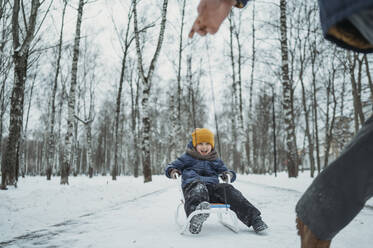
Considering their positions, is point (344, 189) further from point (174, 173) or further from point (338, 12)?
point (174, 173)

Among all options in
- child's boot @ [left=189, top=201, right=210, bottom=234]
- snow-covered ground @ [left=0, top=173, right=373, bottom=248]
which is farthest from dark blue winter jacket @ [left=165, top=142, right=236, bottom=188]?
child's boot @ [left=189, top=201, right=210, bottom=234]

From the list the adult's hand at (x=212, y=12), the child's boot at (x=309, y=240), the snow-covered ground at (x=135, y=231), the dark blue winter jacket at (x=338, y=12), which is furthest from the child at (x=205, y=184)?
the dark blue winter jacket at (x=338, y=12)

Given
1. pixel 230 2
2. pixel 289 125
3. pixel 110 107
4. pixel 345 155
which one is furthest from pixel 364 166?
pixel 110 107

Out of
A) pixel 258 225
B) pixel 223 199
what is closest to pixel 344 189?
pixel 258 225

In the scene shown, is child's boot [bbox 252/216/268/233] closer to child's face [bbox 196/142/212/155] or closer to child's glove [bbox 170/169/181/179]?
child's glove [bbox 170/169/181/179]

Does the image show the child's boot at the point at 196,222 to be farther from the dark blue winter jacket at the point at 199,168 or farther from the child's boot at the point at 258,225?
the dark blue winter jacket at the point at 199,168

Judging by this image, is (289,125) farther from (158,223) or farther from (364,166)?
(364,166)

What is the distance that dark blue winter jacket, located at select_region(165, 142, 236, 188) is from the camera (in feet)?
10.6

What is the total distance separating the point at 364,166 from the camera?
91cm

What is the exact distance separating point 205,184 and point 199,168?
0.31 meters

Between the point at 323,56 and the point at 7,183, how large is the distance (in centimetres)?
1562

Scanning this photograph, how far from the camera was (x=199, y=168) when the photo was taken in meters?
3.40

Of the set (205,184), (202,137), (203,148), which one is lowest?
(205,184)

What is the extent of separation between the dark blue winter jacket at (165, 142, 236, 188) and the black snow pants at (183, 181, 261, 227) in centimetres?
22
